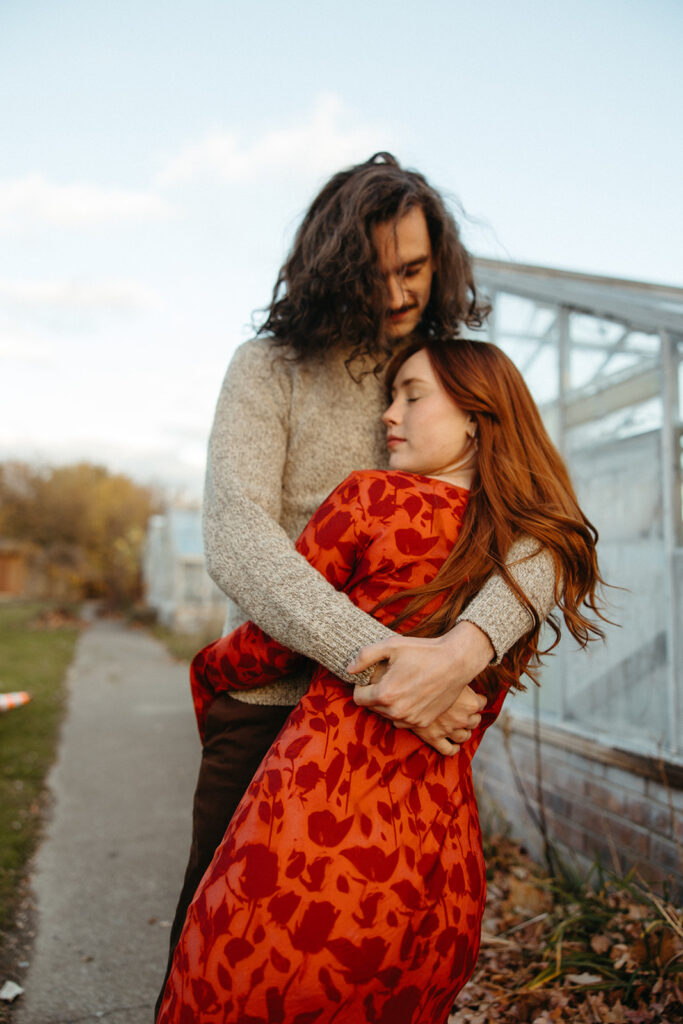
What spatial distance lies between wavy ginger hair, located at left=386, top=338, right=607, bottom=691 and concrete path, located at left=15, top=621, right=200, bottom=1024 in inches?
79.6

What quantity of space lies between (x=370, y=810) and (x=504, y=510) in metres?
0.60

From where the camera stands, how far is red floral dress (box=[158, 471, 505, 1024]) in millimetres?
989

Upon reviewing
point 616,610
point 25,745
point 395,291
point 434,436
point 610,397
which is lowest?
point 25,745

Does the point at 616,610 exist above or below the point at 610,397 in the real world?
below

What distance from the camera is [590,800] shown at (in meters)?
3.00

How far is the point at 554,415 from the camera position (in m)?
3.70

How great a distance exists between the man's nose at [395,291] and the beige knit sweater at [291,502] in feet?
0.63

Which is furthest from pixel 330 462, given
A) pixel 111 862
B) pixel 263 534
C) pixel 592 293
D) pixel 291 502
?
pixel 111 862

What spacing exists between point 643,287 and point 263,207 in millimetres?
2557

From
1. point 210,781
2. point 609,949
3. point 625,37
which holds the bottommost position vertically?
point 609,949

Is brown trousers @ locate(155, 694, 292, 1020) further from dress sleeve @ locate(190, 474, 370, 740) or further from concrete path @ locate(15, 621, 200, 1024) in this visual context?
concrete path @ locate(15, 621, 200, 1024)

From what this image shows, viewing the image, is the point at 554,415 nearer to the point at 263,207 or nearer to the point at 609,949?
the point at 263,207

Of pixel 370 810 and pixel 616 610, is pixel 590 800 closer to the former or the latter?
pixel 616 610

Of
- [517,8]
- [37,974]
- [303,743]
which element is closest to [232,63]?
[517,8]
